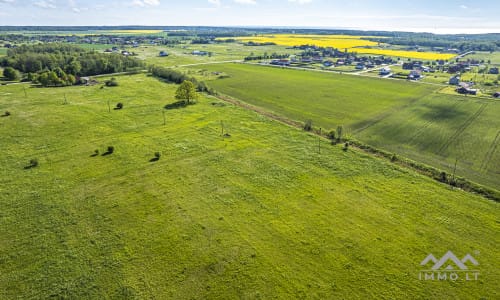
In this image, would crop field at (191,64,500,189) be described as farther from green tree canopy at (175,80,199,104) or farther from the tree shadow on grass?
the tree shadow on grass

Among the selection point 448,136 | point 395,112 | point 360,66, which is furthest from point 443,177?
point 360,66

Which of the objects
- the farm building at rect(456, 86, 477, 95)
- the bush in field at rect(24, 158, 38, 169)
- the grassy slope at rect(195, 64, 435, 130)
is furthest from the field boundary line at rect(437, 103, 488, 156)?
the bush in field at rect(24, 158, 38, 169)

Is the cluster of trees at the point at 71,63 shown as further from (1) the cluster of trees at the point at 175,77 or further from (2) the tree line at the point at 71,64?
(1) the cluster of trees at the point at 175,77

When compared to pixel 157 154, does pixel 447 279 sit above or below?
below

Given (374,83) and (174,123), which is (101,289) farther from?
(374,83)

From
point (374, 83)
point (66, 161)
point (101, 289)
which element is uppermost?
point (374, 83)

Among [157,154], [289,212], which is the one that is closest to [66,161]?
[157,154]
